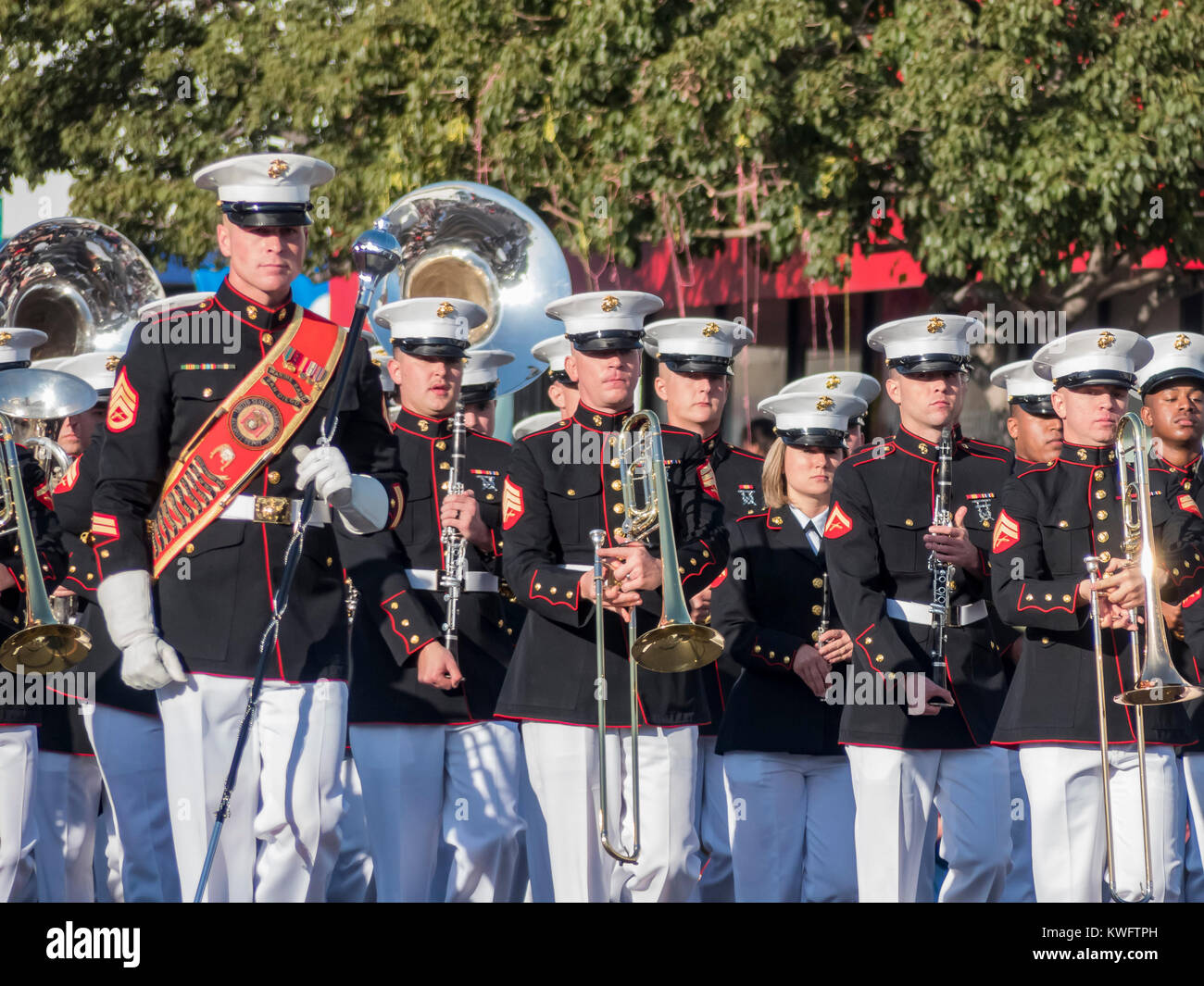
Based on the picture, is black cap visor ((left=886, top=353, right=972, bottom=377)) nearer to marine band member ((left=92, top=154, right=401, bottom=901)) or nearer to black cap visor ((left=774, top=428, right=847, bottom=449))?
black cap visor ((left=774, top=428, right=847, bottom=449))

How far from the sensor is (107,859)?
848cm

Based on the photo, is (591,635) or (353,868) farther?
(353,868)

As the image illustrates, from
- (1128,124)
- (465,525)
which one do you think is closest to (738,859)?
(465,525)

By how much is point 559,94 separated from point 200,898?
30.6ft

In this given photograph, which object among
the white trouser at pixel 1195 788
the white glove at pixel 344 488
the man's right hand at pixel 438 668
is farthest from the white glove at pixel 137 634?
the white trouser at pixel 1195 788

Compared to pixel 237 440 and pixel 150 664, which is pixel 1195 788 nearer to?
pixel 237 440

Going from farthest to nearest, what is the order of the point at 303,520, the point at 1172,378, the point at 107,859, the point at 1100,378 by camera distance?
the point at 107,859
the point at 1172,378
the point at 1100,378
the point at 303,520

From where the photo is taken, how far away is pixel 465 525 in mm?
7371

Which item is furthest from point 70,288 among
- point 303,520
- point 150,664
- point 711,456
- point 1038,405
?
point 150,664

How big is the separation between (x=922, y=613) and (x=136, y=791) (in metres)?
2.98

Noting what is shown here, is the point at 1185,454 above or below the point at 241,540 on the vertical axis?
above

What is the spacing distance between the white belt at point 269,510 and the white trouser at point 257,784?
459mm

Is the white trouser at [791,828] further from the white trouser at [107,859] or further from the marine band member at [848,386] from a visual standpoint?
the white trouser at [107,859]

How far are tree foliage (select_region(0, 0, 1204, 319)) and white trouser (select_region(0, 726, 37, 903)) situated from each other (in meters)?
7.45
